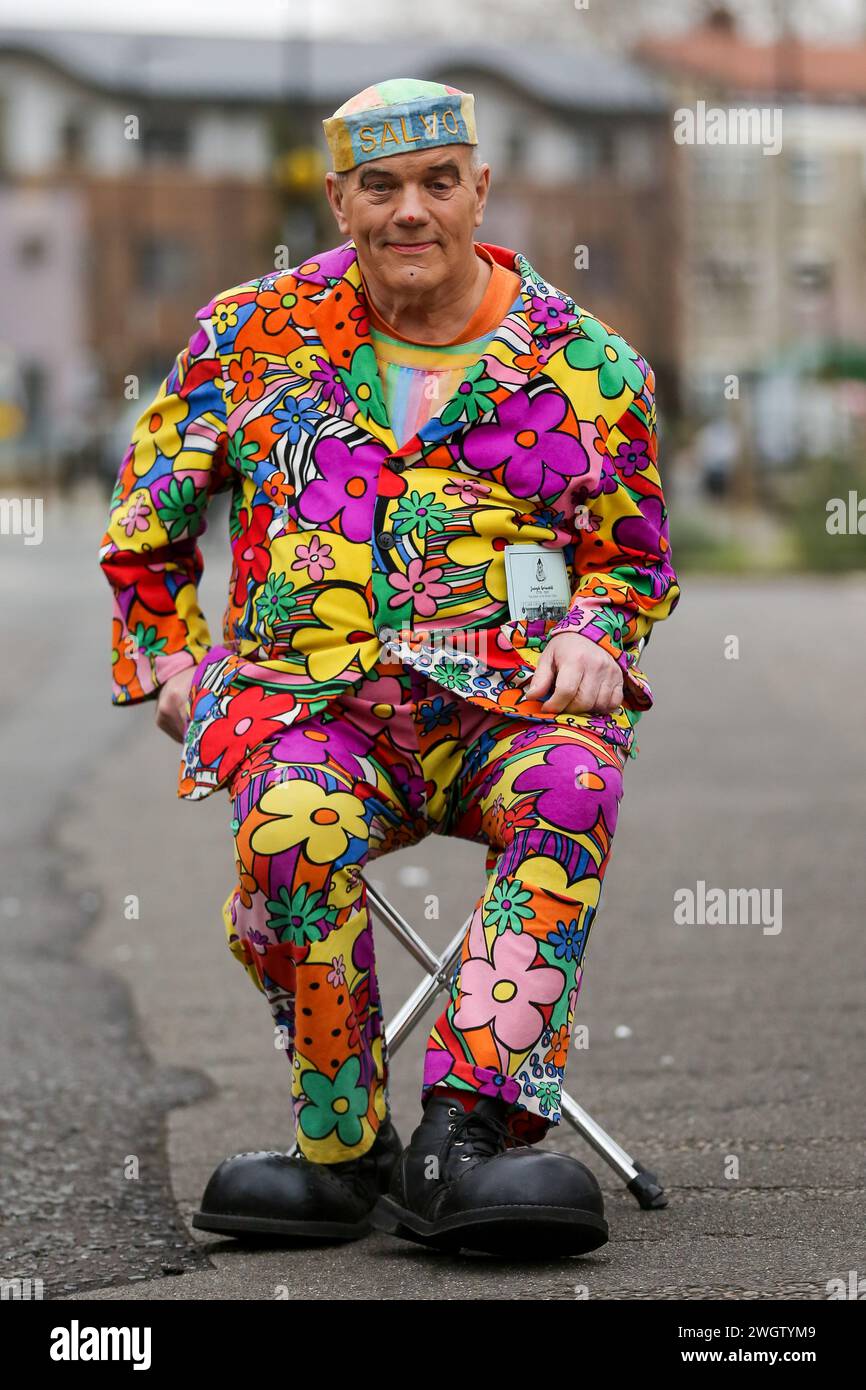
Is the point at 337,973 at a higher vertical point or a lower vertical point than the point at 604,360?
lower

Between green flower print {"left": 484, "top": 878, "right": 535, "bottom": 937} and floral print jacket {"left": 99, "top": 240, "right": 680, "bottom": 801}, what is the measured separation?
0.95ft

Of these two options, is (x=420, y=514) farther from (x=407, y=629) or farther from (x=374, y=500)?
(x=407, y=629)

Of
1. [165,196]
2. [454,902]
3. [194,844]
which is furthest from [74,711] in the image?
[165,196]

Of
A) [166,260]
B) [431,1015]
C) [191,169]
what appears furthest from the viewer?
[191,169]

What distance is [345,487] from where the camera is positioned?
12.6 feet

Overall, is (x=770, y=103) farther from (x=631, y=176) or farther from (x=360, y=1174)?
(x=360, y=1174)

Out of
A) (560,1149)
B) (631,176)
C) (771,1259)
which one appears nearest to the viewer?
(771,1259)

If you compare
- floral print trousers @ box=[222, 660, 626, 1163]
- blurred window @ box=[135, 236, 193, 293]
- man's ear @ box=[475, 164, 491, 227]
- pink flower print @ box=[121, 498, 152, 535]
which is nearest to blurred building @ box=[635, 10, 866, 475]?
blurred window @ box=[135, 236, 193, 293]

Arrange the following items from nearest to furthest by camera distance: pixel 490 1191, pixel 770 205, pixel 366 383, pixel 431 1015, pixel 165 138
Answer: pixel 490 1191
pixel 366 383
pixel 431 1015
pixel 165 138
pixel 770 205

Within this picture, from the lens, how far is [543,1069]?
3660 millimetres

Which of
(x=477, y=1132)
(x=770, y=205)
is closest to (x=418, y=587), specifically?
(x=477, y=1132)

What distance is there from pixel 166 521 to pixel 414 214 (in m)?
0.64

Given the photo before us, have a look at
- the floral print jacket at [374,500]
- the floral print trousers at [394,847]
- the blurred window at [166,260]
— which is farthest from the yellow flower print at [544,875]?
the blurred window at [166,260]
